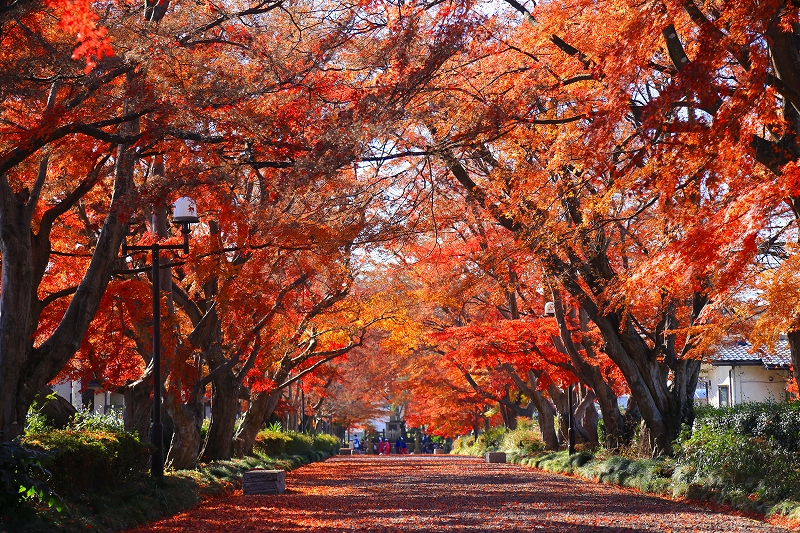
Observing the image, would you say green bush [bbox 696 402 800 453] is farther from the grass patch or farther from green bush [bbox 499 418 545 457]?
green bush [bbox 499 418 545 457]

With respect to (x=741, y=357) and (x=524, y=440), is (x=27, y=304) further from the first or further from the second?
(x=741, y=357)

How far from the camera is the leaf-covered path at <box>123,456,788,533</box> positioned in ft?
38.3

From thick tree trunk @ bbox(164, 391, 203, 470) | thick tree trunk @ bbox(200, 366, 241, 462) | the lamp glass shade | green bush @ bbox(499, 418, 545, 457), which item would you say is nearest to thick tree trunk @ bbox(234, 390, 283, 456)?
thick tree trunk @ bbox(200, 366, 241, 462)

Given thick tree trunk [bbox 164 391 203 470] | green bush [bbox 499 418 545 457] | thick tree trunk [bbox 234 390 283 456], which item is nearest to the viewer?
thick tree trunk [bbox 164 391 203 470]

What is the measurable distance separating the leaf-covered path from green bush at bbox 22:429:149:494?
41.5 inches

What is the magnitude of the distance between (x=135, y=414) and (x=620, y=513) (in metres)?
10.4

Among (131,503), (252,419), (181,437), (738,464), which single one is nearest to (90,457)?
(131,503)

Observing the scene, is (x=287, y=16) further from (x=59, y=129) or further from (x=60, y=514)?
(x=60, y=514)

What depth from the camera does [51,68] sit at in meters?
11.3

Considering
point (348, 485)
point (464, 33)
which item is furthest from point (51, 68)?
point (348, 485)

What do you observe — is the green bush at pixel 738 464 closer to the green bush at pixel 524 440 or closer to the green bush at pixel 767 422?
the green bush at pixel 767 422

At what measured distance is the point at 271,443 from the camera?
104 ft

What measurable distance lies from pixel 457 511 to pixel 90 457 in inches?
223

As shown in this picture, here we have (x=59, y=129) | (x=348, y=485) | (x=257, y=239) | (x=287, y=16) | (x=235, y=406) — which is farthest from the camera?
(x=235, y=406)
